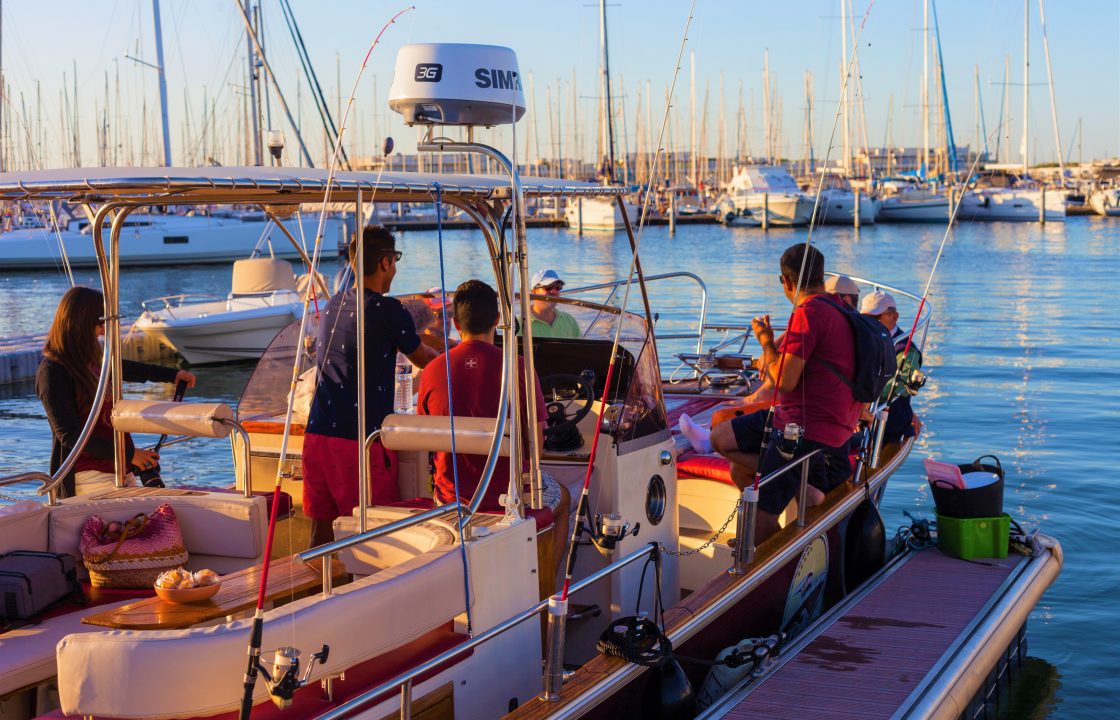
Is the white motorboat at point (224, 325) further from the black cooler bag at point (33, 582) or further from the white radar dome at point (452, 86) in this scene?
the white radar dome at point (452, 86)

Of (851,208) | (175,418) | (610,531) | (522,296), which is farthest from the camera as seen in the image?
(851,208)

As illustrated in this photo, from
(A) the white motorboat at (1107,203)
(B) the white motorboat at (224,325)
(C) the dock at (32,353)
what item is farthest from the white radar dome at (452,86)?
(A) the white motorboat at (1107,203)

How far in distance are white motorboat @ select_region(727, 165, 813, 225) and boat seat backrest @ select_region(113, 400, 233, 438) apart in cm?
6684

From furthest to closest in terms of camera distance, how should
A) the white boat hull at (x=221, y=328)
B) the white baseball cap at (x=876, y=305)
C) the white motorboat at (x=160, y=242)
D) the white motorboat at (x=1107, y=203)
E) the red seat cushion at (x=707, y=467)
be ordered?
the white motorboat at (x=1107, y=203) → the white motorboat at (x=160, y=242) → the white boat hull at (x=221, y=328) → the white baseball cap at (x=876, y=305) → the red seat cushion at (x=707, y=467)

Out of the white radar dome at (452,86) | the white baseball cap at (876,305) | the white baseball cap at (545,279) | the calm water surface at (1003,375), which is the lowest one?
the calm water surface at (1003,375)

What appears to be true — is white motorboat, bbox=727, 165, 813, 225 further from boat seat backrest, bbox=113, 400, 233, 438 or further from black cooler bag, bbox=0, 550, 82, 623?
black cooler bag, bbox=0, 550, 82, 623

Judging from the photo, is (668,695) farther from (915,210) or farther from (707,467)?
(915,210)

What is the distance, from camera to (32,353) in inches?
800

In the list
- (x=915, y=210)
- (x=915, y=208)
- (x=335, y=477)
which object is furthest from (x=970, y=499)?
(x=915, y=210)

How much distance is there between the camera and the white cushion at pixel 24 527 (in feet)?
15.2

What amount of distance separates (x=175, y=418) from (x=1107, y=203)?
79647 mm

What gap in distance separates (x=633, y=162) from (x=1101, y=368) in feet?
227

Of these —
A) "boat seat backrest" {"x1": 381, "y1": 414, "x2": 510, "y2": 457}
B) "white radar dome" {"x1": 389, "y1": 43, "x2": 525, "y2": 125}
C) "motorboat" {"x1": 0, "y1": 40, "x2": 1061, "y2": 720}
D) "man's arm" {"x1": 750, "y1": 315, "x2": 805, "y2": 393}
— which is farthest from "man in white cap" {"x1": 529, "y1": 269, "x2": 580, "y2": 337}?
"white radar dome" {"x1": 389, "y1": 43, "x2": 525, "y2": 125}

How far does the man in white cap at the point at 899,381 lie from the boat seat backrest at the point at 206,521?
14.2 ft
